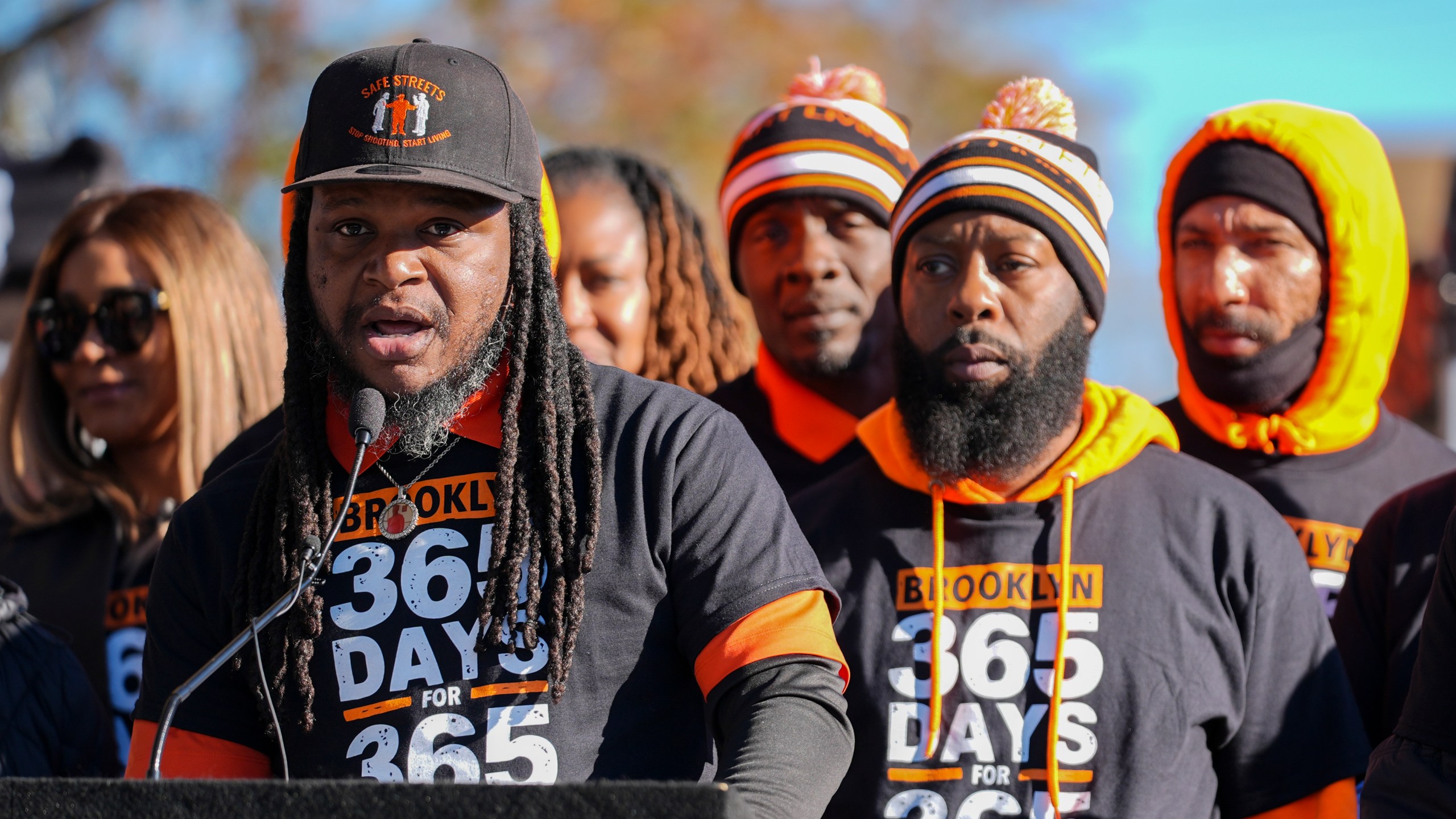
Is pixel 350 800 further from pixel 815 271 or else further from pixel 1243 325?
pixel 1243 325

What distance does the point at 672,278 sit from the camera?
18.6ft

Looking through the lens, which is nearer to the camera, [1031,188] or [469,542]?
[469,542]

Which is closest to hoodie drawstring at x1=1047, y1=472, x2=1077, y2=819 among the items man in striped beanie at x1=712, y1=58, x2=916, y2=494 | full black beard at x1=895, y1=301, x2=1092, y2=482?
full black beard at x1=895, y1=301, x2=1092, y2=482

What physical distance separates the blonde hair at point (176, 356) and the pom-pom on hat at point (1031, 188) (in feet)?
7.24

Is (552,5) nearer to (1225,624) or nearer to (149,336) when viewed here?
(149,336)

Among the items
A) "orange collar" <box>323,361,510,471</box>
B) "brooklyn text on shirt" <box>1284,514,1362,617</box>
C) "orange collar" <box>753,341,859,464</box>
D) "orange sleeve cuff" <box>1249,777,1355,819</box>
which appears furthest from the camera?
"orange collar" <box>753,341,859,464</box>

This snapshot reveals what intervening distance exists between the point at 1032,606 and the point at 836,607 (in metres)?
0.79

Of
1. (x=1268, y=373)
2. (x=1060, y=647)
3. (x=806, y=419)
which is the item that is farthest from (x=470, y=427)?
(x=1268, y=373)

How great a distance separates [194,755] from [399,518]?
590mm

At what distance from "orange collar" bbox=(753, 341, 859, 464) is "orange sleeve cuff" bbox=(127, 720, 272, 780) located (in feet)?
6.69

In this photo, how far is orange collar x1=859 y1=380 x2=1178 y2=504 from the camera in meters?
3.70

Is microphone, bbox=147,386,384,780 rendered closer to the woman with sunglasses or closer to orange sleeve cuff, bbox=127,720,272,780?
orange sleeve cuff, bbox=127,720,272,780

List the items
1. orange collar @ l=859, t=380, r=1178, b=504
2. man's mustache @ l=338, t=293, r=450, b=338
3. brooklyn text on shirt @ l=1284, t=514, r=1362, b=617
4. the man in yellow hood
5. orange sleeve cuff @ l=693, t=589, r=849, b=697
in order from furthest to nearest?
1. the man in yellow hood
2. brooklyn text on shirt @ l=1284, t=514, r=1362, b=617
3. orange collar @ l=859, t=380, r=1178, b=504
4. man's mustache @ l=338, t=293, r=450, b=338
5. orange sleeve cuff @ l=693, t=589, r=849, b=697

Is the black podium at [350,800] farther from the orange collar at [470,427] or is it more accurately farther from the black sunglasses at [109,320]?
the black sunglasses at [109,320]
